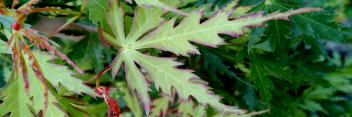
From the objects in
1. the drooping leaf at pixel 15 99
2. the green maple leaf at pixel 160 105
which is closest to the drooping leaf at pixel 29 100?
the drooping leaf at pixel 15 99

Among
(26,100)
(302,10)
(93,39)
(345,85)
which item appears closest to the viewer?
(302,10)

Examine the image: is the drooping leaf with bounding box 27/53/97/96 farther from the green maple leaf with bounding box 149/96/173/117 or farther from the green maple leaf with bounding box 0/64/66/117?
the green maple leaf with bounding box 149/96/173/117

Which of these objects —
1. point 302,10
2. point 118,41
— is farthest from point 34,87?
point 302,10

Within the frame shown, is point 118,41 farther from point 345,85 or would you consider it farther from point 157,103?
point 345,85

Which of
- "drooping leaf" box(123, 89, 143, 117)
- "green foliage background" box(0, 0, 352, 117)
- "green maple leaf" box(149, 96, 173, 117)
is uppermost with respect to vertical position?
"green foliage background" box(0, 0, 352, 117)

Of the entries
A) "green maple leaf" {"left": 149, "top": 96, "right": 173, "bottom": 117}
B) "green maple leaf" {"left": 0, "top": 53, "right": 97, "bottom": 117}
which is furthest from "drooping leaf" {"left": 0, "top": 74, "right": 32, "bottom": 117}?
"green maple leaf" {"left": 149, "top": 96, "right": 173, "bottom": 117}

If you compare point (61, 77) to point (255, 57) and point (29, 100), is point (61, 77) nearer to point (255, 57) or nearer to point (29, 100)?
point (29, 100)

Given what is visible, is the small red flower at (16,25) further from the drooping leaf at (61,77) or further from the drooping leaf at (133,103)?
the drooping leaf at (133,103)

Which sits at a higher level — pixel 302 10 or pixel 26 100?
pixel 302 10
